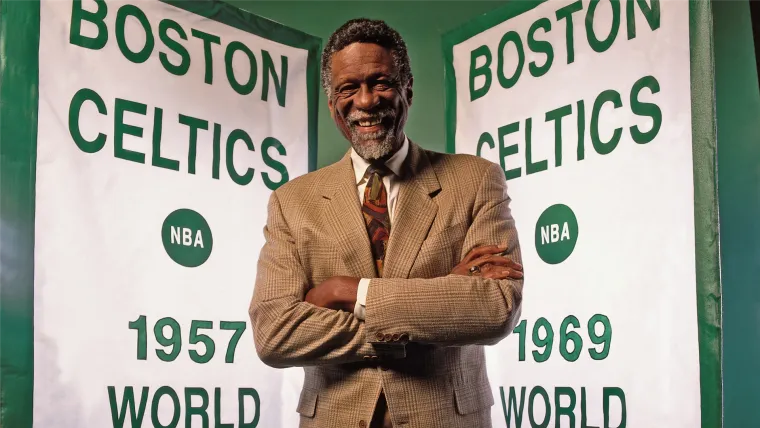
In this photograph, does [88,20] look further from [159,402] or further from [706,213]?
[706,213]

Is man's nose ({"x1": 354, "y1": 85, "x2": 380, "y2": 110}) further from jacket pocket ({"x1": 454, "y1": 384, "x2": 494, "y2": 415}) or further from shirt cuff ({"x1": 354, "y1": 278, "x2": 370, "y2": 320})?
jacket pocket ({"x1": 454, "y1": 384, "x2": 494, "y2": 415})

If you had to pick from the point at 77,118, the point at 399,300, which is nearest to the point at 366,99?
the point at 399,300

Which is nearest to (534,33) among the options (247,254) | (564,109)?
(564,109)

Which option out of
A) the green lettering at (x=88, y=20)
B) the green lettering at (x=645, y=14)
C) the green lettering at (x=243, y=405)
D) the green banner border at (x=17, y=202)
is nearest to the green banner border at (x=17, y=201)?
the green banner border at (x=17, y=202)

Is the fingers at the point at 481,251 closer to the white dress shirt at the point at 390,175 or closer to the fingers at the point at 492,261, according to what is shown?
the fingers at the point at 492,261

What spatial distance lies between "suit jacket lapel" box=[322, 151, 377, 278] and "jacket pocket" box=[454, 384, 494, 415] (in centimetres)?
36

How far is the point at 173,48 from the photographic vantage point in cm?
342

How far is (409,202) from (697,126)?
1.33 meters

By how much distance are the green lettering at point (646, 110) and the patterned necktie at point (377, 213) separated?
1305mm

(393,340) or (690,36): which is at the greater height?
(690,36)

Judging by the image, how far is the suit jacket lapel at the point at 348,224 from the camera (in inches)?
78.7

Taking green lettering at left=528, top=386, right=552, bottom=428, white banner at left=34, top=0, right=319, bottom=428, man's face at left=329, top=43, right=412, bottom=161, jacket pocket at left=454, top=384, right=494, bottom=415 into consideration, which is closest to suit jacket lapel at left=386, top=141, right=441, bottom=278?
man's face at left=329, top=43, right=412, bottom=161

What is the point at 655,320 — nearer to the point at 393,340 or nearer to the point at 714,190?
the point at 714,190

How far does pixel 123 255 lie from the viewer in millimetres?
3111
